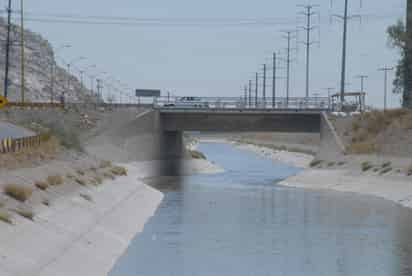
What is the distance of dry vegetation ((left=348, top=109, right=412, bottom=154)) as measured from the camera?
3698 inches

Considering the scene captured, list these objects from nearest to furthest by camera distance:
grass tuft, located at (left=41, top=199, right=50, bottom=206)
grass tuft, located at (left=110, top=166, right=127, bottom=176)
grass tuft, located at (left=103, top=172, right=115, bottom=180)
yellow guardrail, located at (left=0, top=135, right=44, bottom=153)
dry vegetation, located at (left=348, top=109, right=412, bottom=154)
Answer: grass tuft, located at (left=41, top=199, right=50, bottom=206)
yellow guardrail, located at (left=0, top=135, right=44, bottom=153)
grass tuft, located at (left=103, top=172, right=115, bottom=180)
grass tuft, located at (left=110, top=166, right=127, bottom=176)
dry vegetation, located at (left=348, top=109, right=412, bottom=154)

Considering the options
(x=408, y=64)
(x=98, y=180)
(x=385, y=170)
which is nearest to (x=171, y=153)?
(x=408, y=64)

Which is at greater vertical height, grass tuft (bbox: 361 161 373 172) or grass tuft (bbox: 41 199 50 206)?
grass tuft (bbox: 41 199 50 206)

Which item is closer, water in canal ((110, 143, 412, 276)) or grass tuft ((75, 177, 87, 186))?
water in canal ((110, 143, 412, 276))

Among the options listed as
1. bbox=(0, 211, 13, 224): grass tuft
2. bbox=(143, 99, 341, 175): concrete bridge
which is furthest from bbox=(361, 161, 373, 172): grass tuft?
bbox=(0, 211, 13, 224): grass tuft

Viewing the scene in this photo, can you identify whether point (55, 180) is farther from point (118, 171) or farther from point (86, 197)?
point (118, 171)

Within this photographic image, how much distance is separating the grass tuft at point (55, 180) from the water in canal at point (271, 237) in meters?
4.81

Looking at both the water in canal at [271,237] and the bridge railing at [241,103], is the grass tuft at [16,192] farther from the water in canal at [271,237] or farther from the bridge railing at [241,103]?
the bridge railing at [241,103]

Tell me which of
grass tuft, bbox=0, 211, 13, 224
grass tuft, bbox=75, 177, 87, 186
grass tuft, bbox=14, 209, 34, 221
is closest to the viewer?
grass tuft, bbox=0, 211, 13, 224

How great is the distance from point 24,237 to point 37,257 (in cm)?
184

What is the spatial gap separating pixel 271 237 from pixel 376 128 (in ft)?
174

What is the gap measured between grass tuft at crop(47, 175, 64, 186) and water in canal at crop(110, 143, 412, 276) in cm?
481

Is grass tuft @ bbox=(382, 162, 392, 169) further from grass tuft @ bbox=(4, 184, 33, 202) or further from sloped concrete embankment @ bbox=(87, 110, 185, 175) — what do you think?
grass tuft @ bbox=(4, 184, 33, 202)

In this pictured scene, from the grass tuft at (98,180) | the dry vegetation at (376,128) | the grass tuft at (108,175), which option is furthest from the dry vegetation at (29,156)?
the dry vegetation at (376,128)
